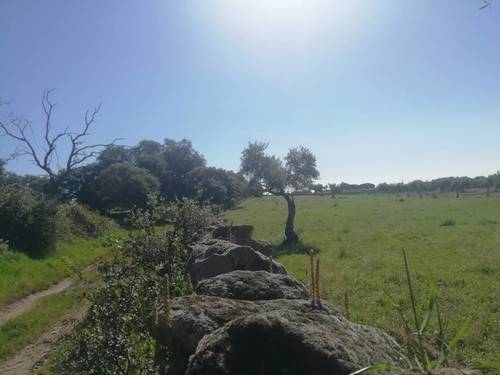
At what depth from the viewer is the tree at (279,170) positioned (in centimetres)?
3309

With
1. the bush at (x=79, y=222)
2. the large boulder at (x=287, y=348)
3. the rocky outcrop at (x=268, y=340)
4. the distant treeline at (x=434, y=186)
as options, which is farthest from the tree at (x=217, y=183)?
the distant treeline at (x=434, y=186)

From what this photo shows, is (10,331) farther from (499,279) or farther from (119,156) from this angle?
(119,156)

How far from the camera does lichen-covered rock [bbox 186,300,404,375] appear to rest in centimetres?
326

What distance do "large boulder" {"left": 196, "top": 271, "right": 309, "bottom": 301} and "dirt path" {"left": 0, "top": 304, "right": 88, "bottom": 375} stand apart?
4.82m

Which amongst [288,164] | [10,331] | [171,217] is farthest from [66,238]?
[288,164]

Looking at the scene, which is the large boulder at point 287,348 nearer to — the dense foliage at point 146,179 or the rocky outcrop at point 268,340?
the rocky outcrop at point 268,340

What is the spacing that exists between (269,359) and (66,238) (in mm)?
22743

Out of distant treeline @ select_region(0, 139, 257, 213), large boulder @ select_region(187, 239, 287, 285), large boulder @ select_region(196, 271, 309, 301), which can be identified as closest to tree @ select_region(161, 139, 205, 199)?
distant treeline @ select_region(0, 139, 257, 213)

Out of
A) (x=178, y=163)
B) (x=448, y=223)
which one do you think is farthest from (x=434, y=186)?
(x=448, y=223)

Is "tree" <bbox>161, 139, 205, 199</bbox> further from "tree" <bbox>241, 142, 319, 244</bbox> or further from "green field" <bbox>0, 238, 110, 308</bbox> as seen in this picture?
"green field" <bbox>0, 238, 110, 308</bbox>

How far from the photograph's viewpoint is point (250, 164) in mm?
33875

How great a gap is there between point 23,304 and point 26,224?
7704 mm

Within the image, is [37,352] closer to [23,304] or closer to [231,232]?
[23,304]

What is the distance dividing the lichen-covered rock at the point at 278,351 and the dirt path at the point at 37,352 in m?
7.15
